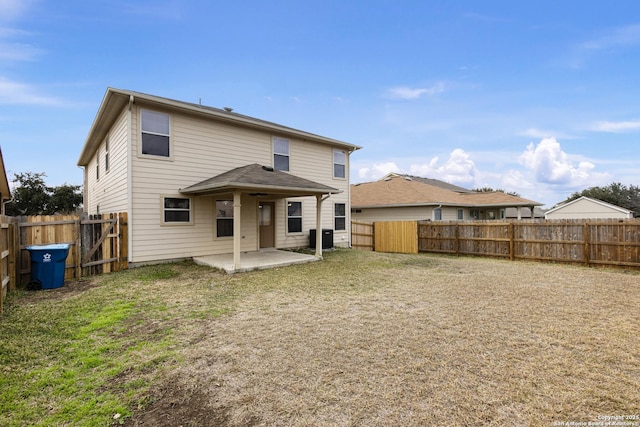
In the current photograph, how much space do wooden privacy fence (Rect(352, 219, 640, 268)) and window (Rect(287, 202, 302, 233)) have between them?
5.13 m

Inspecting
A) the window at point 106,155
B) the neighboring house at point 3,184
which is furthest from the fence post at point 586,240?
the neighboring house at point 3,184

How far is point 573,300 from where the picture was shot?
18.5ft

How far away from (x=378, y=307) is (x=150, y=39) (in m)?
13.2

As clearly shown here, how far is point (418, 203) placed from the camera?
60.0 feet

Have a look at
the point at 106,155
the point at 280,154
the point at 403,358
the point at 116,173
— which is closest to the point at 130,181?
the point at 116,173

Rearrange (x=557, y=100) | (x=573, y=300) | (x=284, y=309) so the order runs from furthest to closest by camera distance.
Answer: (x=557, y=100) < (x=573, y=300) < (x=284, y=309)

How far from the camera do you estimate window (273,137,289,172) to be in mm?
12430

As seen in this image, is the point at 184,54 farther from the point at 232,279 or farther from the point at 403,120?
the point at 403,120

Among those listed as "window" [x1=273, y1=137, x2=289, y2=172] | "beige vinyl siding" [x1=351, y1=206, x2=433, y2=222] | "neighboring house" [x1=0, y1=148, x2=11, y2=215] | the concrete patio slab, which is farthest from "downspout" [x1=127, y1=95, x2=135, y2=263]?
"beige vinyl siding" [x1=351, y1=206, x2=433, y2=222]

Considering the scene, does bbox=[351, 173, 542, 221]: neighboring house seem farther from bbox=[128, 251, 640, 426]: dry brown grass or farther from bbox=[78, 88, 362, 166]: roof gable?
bbox=[128, 251, 640, 426]: dry brown grass

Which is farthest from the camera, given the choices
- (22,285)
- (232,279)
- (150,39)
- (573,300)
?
(150,39)

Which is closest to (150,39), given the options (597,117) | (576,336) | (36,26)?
(36,26)

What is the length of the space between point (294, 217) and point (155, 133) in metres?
6.21

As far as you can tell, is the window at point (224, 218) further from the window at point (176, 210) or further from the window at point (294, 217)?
the window at point (294, 217)
